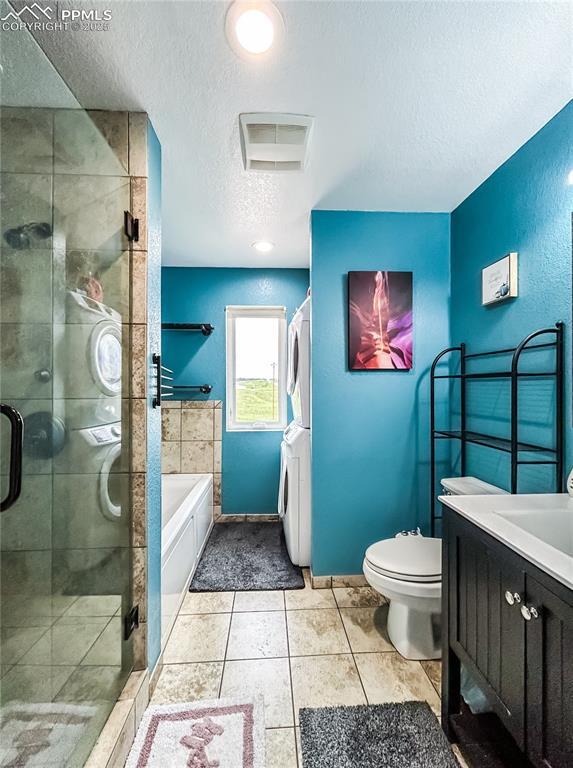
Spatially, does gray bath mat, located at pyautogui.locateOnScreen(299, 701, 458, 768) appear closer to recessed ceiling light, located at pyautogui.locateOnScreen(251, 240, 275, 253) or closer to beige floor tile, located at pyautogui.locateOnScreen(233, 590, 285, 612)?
beige floor tile, located at pyautogui.locateOnScreen(233, 590, 285, 612)

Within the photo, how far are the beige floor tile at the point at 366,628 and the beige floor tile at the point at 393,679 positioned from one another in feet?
0.17

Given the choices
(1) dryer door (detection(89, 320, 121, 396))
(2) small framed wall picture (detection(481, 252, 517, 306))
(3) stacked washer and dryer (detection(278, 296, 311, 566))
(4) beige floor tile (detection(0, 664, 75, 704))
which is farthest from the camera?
(3) stacked washer and dryer (detection(278, 296, 311, 566))

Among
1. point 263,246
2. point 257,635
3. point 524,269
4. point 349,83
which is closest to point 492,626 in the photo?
point 257,635

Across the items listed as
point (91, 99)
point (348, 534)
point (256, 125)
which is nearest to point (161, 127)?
point (91, 99)

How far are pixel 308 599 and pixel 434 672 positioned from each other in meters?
0.75

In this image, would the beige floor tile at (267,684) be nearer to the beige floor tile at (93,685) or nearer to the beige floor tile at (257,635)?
the beige floor tile at (257,635)

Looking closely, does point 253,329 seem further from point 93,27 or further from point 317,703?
point 317,703

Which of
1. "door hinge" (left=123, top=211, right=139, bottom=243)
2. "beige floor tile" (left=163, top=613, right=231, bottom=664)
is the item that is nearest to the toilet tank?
"beige floor tile" (left=163, top=613, right=231, bottom=664)

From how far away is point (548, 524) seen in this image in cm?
121

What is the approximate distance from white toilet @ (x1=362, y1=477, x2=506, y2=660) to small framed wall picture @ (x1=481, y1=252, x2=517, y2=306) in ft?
3.17

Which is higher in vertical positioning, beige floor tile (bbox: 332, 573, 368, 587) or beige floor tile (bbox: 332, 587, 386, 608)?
beige floor tile (bbox: 332, 573, 368, 587)

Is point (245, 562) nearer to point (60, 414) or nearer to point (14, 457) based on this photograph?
point (60, 414)

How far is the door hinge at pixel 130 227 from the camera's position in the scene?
4.56ft

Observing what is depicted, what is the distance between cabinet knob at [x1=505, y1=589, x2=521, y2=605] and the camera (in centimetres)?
92
